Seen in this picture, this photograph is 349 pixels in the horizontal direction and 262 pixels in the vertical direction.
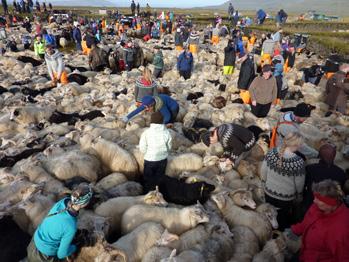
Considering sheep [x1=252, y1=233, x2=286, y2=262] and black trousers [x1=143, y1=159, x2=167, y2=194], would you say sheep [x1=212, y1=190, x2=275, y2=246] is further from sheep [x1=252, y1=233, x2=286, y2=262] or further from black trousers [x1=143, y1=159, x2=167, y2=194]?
black trousers [x1=143, y1=159, x2=167, y2=194]

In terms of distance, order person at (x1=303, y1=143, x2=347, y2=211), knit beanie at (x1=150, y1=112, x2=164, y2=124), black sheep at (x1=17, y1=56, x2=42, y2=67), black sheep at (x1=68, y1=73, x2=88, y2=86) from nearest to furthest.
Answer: person at (x1=303, y1=143, x2=347, y2=211), knit beanie at (x1=150, y1=112, x2=164, y2=124), black sheep at (x1=68, y1=73, x2=88, y2=86), black sheep at (x1=17, y1=56, x2=42, y2=67)

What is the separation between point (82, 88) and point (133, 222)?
921 cm

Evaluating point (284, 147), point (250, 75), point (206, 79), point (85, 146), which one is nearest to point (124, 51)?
point (206, 79)

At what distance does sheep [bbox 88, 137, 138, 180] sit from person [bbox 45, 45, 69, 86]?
684cm

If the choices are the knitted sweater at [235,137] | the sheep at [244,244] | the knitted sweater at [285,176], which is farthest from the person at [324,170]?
the knitted sweater at [235,137]

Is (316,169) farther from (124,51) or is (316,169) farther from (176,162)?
(124,51)

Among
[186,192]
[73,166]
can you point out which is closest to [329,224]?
[186,192]

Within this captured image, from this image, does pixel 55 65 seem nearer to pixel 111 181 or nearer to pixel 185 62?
pixel 185 62

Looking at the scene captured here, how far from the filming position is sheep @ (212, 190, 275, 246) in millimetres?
5434

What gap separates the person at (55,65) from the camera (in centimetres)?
1305

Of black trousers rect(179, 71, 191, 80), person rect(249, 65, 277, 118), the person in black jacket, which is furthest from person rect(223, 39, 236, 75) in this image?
person rect(249, 65, 277, 118)

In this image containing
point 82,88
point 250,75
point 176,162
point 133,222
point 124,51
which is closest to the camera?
point 133,222

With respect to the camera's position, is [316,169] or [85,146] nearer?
[316,169]

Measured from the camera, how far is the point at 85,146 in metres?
7.79
